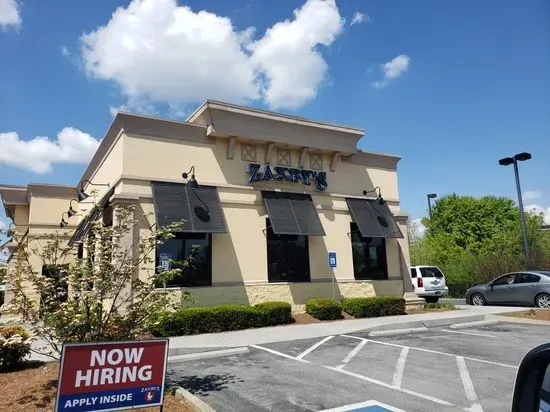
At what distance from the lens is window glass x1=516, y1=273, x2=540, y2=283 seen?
60.4ft

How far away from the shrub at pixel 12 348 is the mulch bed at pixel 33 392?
219mm

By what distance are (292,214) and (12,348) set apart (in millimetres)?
10400

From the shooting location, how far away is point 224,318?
13.4 metres

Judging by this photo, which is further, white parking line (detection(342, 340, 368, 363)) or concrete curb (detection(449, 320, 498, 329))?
concrete curb (detection(449, 320, 498, 329))

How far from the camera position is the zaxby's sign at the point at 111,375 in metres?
4.02

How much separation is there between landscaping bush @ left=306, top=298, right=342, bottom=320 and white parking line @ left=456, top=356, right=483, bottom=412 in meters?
6.47

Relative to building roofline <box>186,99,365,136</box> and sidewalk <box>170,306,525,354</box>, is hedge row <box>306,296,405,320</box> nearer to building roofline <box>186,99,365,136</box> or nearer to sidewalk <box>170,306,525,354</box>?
sidewalk <box>170,306,525,354</box>

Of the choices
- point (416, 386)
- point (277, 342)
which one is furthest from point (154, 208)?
point (416, 386)

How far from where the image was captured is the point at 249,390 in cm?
691

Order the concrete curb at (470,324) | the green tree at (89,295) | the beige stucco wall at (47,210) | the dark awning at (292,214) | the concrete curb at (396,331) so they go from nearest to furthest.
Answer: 1. the green tree at (89,295)
2. the concrete curb at (396,331)
3. the concrete curb at (470,324)
4. the dark awning at (292,214)
5. the beige stucco wall at (47,210)

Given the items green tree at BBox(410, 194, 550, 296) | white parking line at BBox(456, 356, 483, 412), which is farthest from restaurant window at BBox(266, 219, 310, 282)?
green tree at BBox(410, 194, 550, 296)

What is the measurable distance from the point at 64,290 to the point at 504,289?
1894 cm

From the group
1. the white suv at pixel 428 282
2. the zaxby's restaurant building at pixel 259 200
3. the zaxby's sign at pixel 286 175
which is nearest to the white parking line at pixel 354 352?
the zaxby's restaurant building at pixel 259 200

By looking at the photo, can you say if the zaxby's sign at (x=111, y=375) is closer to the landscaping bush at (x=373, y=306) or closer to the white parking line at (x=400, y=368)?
the white parking line at (x=400, y=368)
